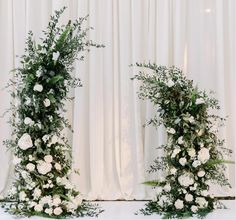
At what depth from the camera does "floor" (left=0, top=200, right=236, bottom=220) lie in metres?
2.62

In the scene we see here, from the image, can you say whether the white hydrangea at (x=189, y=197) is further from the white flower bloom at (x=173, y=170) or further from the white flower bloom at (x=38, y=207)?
the white flower bloom at (x=38, y=207)

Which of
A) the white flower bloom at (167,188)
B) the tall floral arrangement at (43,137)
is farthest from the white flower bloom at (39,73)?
the white flower bloom at (167,188)

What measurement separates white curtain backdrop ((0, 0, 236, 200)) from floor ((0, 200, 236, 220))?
0.13 metres

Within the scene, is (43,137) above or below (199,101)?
below

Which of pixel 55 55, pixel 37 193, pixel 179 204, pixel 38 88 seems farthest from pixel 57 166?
pixel 179 204

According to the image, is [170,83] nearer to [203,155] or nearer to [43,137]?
[203,155]

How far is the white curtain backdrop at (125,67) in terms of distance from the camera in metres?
3.10

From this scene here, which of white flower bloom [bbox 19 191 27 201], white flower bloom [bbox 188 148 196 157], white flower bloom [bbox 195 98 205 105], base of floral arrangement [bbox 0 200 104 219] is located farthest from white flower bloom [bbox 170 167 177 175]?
white flower bloom [bbox 19 191 27 201]

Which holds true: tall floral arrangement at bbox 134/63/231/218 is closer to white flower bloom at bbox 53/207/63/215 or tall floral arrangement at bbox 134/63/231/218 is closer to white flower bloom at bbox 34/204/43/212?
white flower bloom at bbox 53/207/63/215

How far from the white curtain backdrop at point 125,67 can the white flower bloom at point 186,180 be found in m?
0.54

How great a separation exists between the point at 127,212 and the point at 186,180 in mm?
500

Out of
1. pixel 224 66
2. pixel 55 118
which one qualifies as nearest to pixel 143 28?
pixel 224 66

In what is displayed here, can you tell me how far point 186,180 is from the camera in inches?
101

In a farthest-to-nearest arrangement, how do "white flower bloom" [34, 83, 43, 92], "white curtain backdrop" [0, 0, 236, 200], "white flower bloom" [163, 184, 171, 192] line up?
1. "white curtain backdrop" [0, 0, 236, 200]
2. "white flower bloom" [163, 184, 171, 192]
3. "white flower bloom" [34, 83, 43, 92]
